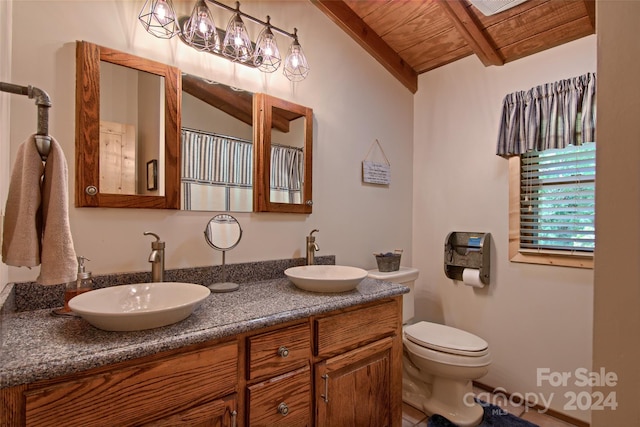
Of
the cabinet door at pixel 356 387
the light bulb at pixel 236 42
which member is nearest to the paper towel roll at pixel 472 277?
the cabinet door at pixel 356 387

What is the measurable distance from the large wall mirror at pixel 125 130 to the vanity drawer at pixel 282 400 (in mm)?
860

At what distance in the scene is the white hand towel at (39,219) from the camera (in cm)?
77

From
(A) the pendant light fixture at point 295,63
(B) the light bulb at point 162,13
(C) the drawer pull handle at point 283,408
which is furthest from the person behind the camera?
(A) the pendant light fixture at point 295,63

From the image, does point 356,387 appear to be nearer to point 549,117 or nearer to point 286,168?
point 286,168

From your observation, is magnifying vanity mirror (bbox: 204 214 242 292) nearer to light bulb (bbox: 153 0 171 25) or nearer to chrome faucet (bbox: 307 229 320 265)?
chrome faucet (bbox: 307 229 320 265)

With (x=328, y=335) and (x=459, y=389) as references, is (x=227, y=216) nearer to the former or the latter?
(x=328, y=335)

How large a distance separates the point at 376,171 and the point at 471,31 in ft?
3.38

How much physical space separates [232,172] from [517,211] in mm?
1810

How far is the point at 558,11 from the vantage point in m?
1.73

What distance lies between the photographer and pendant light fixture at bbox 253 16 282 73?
1.62 metres

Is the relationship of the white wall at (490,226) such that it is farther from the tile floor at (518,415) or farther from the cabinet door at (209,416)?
the cabinet door at (209,416)

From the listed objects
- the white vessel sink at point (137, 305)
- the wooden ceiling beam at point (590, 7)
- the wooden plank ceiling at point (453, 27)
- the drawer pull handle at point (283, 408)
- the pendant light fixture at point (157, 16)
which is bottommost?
the drawer pull handle at point (283, 408)

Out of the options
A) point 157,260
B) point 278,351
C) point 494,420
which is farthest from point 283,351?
point 494,420

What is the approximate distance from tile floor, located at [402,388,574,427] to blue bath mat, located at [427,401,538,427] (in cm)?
6
